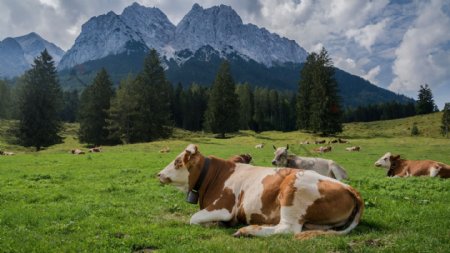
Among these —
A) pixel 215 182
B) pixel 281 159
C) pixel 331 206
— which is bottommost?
pixel 281 159

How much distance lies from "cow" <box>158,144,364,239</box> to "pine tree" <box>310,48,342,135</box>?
232 feet

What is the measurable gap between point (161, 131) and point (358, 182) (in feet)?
190

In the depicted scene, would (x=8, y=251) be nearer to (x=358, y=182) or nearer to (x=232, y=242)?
(x=232, y=242)

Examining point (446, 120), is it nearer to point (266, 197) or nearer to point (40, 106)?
point (40, 106)

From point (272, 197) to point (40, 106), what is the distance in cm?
6539

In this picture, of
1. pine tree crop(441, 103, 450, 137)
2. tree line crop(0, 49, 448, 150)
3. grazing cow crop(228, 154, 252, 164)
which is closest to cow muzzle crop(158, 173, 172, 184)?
grazing cow crop(228, 154, 252, 164)

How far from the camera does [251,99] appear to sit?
142 m

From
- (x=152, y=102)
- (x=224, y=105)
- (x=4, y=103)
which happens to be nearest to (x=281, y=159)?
(x=152, y=102)

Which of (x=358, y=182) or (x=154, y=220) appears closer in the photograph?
(x=154, y=220)

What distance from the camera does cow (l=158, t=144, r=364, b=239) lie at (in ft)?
25.4

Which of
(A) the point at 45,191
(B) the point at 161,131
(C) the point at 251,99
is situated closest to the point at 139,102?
(B) the point at 161,131

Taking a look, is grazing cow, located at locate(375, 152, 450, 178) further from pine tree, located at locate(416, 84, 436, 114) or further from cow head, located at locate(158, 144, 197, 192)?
pine tree, located at locate(416, 84, 436, 114)

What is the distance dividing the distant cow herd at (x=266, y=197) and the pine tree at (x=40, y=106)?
58707mm

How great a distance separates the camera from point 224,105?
85500 mm
